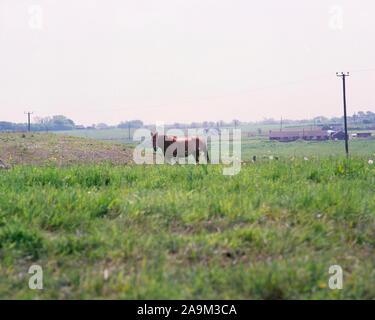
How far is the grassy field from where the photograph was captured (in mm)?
3203

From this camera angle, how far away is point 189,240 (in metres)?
3.89

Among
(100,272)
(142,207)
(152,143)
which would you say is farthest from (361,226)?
(152,143)

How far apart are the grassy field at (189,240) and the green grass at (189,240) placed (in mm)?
11

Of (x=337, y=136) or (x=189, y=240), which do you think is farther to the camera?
(x=337, y=136)

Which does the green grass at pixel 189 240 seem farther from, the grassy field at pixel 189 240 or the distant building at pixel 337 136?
the distant building at pixel 337 136

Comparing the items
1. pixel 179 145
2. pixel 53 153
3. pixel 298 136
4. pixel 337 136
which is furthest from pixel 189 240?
pixel 337 136

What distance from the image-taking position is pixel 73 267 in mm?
3527

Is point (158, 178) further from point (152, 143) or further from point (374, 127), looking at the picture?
point (374, 127)

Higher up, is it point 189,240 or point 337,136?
point 337,136

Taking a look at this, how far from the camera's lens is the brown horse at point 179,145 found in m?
16.2

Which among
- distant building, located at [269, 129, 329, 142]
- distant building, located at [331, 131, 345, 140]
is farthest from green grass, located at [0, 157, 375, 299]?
distant building, located at [331, 131, 345, 140]

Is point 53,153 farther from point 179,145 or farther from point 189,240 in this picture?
point 189,240

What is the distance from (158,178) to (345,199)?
2.99m
